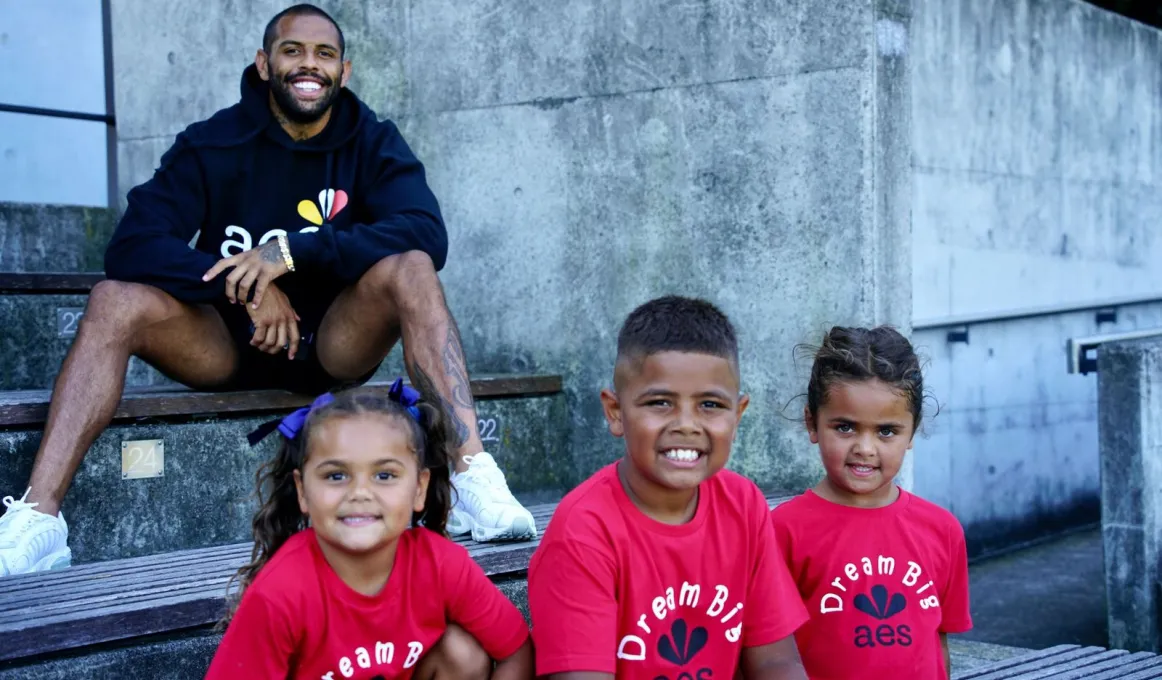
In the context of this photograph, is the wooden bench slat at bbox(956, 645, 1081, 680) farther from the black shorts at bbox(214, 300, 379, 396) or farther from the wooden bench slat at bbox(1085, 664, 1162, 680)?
the black shorts at bbox(214, 300, 379, 396)

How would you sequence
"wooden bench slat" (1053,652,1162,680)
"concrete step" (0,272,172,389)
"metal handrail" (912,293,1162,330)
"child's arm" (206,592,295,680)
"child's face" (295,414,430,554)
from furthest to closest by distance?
"metal handrail" (912,293,1162,330) → "concrete step" (0,272,172,389) → "wooden bench slat" (1053,652,1162,680) → "child's face" (295,414,430,554) → "child's arm" (206,592,295,680)

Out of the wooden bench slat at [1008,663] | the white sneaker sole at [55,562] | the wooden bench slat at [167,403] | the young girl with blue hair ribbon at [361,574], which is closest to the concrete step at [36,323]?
the wooden bench slat at [167,403]

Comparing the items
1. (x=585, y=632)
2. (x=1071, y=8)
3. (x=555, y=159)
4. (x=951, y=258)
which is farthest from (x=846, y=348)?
(x=1071, y=8)

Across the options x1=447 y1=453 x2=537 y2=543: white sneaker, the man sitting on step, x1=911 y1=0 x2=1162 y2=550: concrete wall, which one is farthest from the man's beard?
x1=911 y1=0 x2=1162 y2=550: concrete wall

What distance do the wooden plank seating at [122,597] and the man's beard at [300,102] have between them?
130 cm

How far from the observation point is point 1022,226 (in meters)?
6.96

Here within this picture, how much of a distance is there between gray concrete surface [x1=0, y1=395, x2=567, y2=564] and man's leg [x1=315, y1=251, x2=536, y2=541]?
35cm

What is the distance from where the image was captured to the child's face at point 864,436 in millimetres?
2809

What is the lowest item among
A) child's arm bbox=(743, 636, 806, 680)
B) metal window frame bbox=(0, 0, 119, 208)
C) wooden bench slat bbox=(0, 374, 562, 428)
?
child's arm bbox=(743, 636, 806, 680)

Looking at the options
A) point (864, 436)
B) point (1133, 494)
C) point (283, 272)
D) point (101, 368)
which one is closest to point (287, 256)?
point (283, 272)

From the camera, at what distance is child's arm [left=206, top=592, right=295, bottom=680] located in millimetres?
2182

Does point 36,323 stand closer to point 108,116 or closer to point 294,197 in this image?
point 294,197

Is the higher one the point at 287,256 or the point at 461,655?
the point at 287,256

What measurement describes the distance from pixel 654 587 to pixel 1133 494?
2.83 meters
